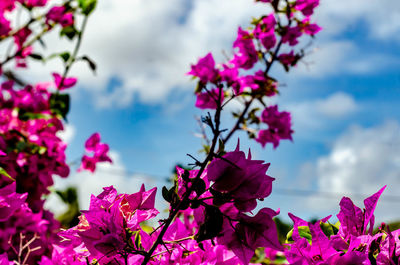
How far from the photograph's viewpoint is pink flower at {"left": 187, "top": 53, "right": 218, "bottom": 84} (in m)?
1.79

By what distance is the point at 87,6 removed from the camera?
1918mm

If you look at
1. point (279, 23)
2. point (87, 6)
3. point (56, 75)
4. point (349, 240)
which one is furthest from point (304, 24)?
point (349, 240)

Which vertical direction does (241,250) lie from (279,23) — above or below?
below

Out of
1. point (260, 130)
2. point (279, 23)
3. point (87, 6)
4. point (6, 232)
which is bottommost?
point (6, 232)

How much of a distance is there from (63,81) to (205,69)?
72 centimetres

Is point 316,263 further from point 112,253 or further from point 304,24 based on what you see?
point 304,24

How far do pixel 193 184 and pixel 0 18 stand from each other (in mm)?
1889

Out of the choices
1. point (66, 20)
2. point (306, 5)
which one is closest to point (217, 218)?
point (306, 5)

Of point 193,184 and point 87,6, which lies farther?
point 87,6

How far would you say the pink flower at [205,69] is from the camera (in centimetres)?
179

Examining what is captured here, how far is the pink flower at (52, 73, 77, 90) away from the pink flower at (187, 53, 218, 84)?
603 mm

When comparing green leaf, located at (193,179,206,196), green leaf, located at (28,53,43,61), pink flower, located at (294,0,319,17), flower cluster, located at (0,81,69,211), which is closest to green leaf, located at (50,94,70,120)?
flower cluster, located at (0,81,69,211)

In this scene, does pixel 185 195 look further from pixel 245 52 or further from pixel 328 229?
pixel 245 52

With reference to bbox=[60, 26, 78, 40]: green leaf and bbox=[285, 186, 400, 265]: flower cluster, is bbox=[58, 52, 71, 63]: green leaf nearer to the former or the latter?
bbox=[60, 26, 78, 40]: green leaf
